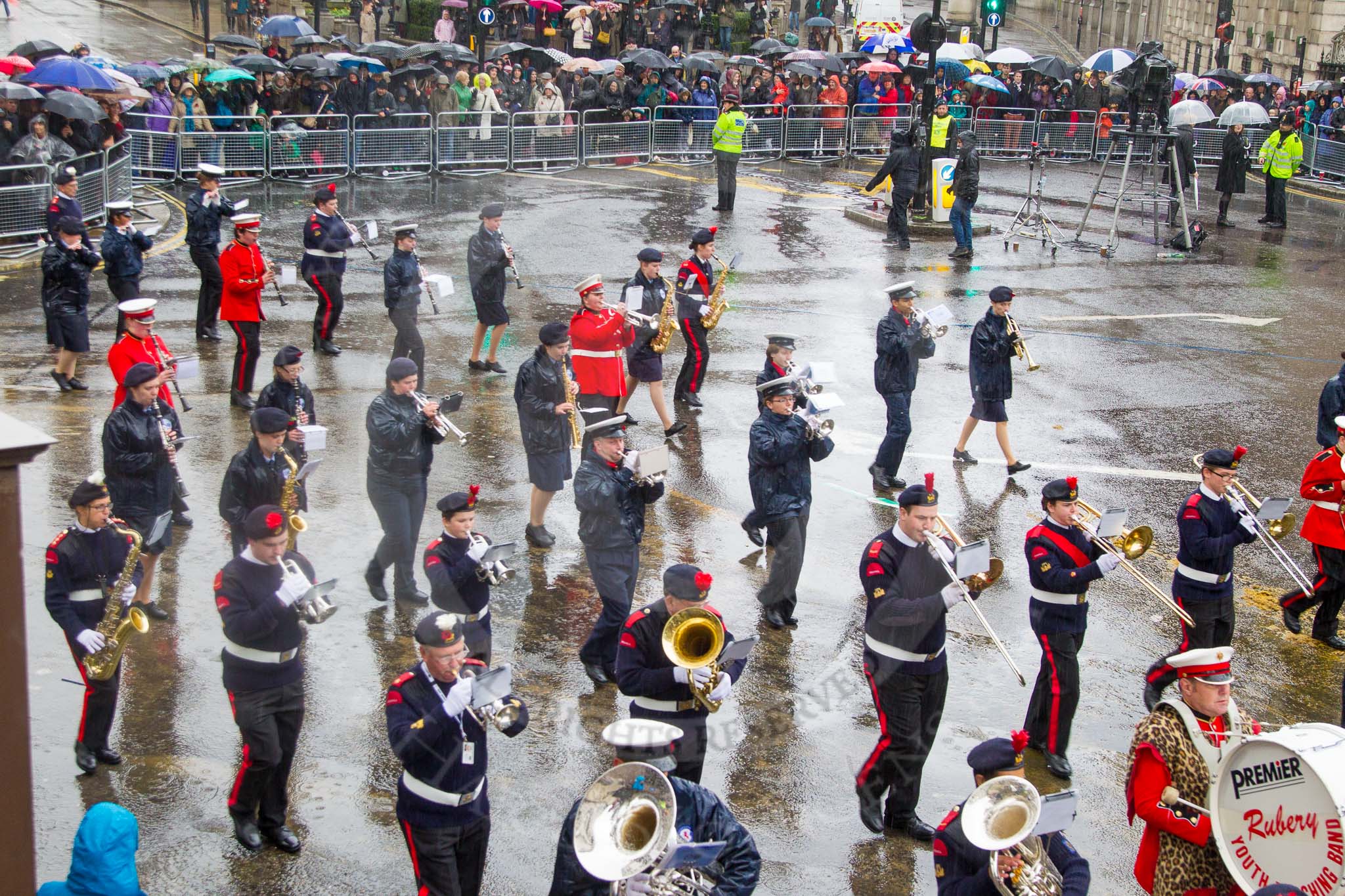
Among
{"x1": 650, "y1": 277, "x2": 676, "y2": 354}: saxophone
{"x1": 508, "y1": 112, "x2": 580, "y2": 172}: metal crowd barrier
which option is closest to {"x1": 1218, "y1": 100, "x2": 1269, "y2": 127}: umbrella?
{"x1": 508, "y1": 112, "x2": 580, "y2": 172}: metal crowd barrier

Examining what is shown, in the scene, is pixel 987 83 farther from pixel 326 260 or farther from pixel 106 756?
pixel 106 756

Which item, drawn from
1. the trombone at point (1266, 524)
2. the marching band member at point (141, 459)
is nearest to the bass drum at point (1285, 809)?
the trombone at point (1266, 524)

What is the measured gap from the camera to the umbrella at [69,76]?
20156 millimetres

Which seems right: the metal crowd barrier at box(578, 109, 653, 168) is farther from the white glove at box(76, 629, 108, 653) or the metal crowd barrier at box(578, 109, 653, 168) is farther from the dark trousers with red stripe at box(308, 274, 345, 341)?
the white glove at box(76, 629, 108, 653)

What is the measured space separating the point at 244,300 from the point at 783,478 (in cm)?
604

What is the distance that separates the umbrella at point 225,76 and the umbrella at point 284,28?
162 inches

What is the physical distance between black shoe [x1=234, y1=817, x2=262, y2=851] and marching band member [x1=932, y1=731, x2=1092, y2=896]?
3323 millimetres

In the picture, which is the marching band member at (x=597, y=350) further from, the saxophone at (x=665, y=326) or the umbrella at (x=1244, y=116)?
the umbrella at (x=1244, y=116)

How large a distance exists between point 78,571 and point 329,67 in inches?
770

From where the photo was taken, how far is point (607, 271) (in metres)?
19.0

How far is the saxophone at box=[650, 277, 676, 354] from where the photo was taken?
13094mm

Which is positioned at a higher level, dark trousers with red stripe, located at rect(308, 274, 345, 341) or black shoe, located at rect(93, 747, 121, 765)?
dark trousers with red stripe, located at rect(308, 274, 345, 341)

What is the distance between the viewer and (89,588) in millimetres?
7590

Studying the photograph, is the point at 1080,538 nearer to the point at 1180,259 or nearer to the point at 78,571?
the point at 78,571
